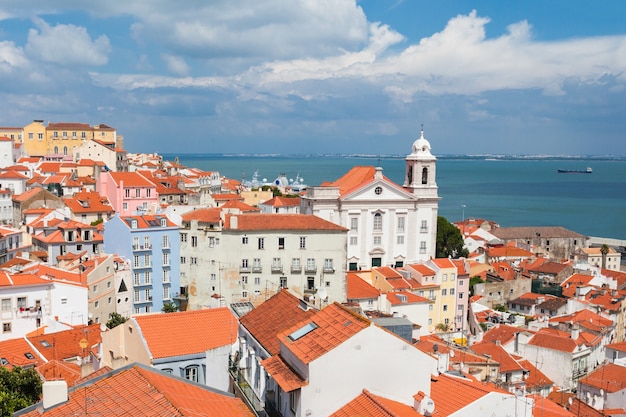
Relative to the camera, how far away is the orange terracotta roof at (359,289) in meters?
37.5

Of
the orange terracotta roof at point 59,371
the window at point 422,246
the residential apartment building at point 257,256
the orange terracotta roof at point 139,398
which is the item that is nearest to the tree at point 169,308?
the residential apartment building at point 257,256

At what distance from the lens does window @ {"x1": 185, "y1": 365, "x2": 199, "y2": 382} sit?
1460cm

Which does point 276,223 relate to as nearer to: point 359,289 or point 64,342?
point 359,289

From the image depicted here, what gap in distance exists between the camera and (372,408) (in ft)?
34.8

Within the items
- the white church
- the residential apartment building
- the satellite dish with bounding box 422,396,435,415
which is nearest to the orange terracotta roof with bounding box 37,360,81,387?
the satellite dish with bounding box 422,396,435,415

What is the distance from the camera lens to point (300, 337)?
39.1ft

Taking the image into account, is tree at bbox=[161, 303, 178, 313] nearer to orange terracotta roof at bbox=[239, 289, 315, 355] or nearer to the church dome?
orange terracotta roof at bbox=[239, 289, 315, 355]

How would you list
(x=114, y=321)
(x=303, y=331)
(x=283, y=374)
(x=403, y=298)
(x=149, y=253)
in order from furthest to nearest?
1. (x=403, y=298)
2. (x=149, y=253)
3. (x=114, y=321)
4. (x=303, y=331)
5. (x=283, y=374)

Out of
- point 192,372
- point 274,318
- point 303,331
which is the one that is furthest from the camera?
point 274,318

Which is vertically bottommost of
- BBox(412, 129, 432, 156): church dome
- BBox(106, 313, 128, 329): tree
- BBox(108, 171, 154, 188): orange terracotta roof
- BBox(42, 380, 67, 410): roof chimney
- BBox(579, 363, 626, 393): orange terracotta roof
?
BBox(579, 363, 626, 393): orange terracotta roof

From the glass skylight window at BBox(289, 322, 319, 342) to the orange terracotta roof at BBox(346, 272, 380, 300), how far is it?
82.9ft

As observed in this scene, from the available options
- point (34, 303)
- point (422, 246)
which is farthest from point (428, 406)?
point (422, 246)

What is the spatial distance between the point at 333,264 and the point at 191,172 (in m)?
56.3

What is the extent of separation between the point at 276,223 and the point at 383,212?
729 inches
